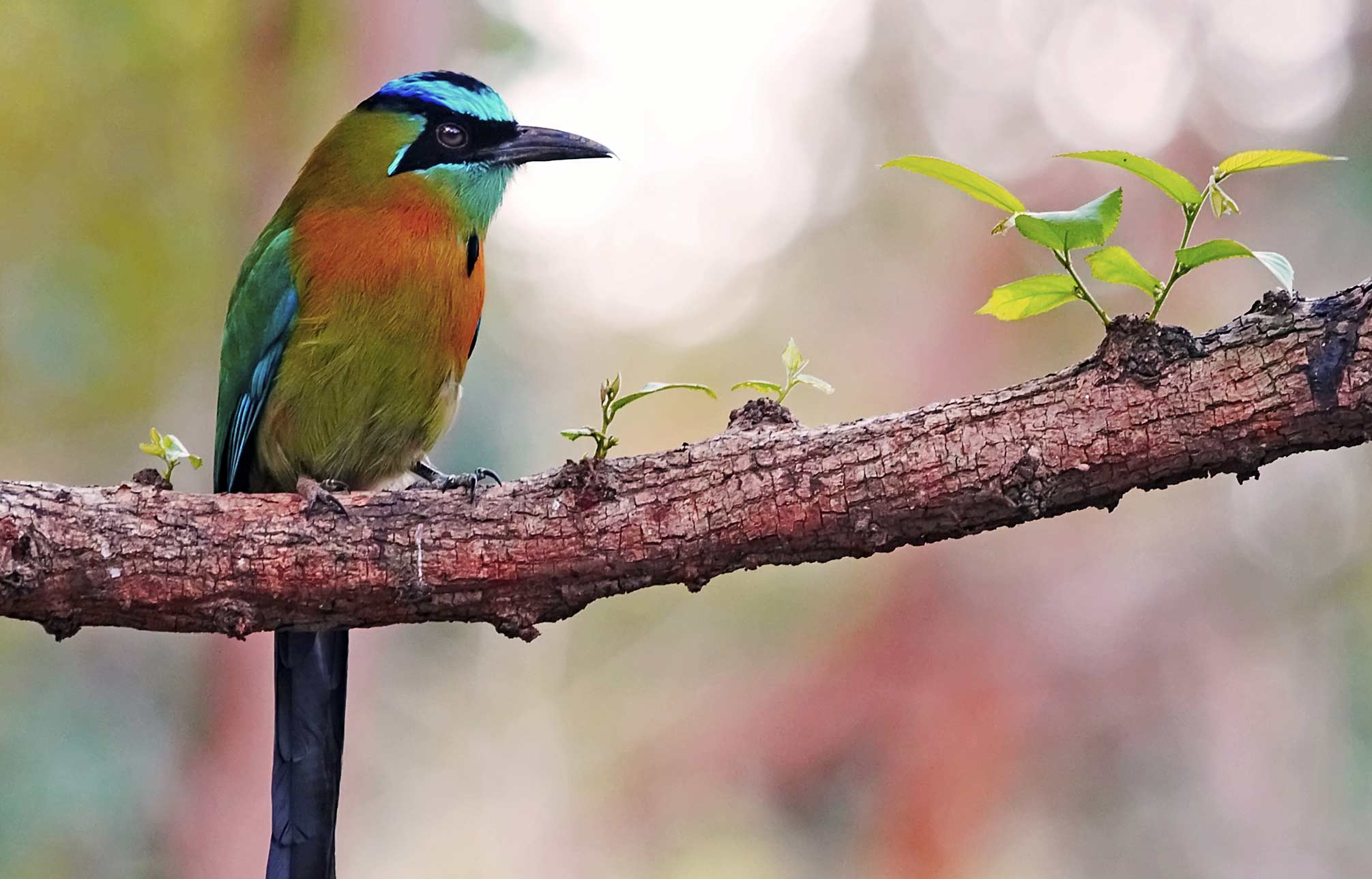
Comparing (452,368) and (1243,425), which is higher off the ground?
(452,368)

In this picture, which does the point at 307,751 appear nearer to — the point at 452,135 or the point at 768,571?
the point at 452,135

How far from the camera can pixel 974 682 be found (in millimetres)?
5789

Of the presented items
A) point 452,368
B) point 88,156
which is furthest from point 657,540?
point 88,156

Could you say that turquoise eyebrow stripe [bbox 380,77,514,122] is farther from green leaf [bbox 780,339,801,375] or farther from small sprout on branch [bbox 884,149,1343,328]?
small sprout on branch [bbox 884,149,1343,328]

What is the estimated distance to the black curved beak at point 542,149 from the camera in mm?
2906

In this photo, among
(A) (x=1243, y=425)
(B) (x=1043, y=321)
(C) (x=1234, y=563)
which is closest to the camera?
(A) (x=1243, y=425)

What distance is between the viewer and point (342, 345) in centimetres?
263

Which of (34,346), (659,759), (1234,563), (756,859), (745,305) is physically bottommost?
(756,859)

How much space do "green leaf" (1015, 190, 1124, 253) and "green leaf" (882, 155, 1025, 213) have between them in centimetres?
6

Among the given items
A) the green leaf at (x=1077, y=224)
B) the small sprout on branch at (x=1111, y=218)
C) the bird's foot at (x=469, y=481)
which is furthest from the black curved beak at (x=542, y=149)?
the green leaf at (x=1077, y=224)

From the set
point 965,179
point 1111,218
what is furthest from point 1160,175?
point 965,179

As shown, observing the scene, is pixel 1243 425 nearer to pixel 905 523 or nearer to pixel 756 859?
pixel 905 523

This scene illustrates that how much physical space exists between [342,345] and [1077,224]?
1.66 m

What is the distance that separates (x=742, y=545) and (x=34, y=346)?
3712mm
